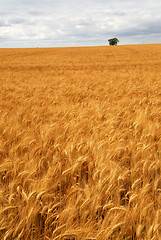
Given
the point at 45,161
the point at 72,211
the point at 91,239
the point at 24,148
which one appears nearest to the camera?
the point at 91,239

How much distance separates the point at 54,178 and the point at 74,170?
212 mm

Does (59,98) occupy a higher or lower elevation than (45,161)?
higher

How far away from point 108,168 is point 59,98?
14.5 feet

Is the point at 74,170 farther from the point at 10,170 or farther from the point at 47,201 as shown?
the point at 10,170

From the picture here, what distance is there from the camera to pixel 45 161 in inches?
93.4

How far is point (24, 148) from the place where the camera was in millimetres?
2562

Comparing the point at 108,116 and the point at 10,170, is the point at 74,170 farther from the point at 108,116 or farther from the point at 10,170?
the point at 108,116

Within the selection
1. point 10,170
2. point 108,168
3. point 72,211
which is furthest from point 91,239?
point 10,170

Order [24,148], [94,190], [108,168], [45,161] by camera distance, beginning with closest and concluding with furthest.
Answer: [94,190] < [108,168] < [45,161] < [24,148]

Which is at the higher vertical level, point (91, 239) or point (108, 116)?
point (108, 116)

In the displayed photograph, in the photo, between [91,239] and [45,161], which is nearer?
[91,239]

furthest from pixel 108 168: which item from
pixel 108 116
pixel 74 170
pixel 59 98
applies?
pixel 59 98

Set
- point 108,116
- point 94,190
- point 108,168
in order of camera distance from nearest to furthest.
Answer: point 94,190
point 108,168
point 108,116

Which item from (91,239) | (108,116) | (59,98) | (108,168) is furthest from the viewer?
(59,98)
